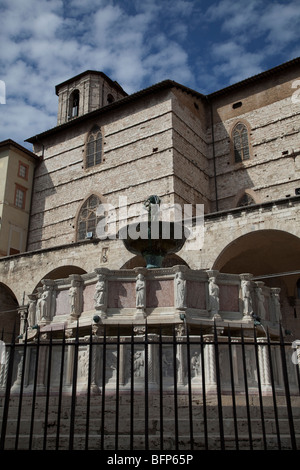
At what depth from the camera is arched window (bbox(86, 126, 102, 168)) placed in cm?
2455

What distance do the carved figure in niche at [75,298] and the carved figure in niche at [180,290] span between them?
2.12m

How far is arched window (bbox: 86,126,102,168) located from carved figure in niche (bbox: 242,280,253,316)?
16521mm

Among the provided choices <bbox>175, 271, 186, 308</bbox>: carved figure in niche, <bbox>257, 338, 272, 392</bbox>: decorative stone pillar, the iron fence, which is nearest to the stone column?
<bbox>175, 271, 186, 308</bbox>: carved figure in niche

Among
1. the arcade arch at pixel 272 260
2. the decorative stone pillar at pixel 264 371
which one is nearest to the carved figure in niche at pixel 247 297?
the decorative stone pillar at pixel 264 371

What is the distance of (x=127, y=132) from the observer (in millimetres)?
23594

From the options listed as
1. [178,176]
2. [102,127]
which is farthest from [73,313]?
[102,127]

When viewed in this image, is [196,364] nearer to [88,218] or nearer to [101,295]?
[101,295]

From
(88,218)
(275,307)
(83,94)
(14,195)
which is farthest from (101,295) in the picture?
(83,94)

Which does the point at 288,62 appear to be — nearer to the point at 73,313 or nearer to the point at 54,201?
the point at 54,201

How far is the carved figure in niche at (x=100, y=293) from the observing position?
8953 millimetres

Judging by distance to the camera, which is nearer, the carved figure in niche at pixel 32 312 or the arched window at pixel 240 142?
the carved figure in niche at pixel 32 312

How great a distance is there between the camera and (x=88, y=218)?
23406 mm

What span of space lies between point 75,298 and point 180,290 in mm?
2263

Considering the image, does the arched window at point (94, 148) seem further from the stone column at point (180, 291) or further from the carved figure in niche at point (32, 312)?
the stone column at point (180, 291)
